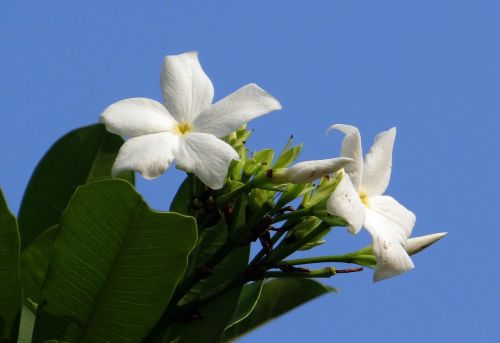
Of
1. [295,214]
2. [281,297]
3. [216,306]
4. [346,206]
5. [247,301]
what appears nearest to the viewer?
[346,206]

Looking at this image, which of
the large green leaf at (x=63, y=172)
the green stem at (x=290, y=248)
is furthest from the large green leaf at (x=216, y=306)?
the large green leaf at (x=63, y=172)

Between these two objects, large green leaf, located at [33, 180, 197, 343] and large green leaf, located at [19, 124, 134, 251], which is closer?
large green leaf, located at [33, 180, 197, 343]

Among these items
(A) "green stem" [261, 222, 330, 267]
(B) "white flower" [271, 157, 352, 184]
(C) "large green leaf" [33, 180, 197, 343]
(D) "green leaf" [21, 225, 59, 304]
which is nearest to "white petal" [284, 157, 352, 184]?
(B) "white flower" [271, 157, 352, 184]

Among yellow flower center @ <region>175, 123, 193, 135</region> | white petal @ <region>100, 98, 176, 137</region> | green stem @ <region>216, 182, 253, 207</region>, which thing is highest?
white petal @ <region>100, 98, 176, 137</region>

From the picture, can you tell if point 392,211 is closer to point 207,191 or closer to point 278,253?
point 278,253

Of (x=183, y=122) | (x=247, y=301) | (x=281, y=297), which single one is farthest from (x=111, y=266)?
(x=281, y=297)

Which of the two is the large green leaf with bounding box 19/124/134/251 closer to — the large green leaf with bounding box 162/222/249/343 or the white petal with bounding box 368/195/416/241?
the large green leaf with bounding box 162/222/249/343

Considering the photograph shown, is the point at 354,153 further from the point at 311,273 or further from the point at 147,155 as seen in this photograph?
the point at 147,155
